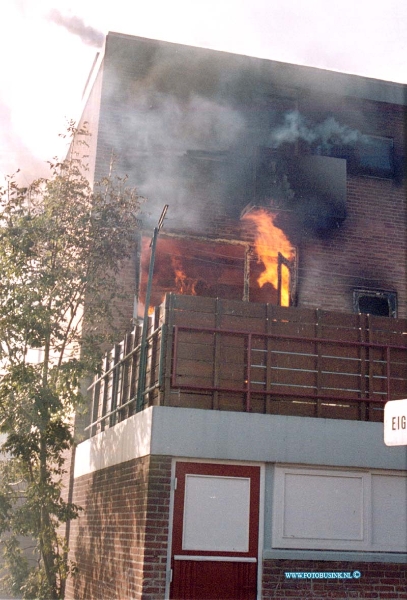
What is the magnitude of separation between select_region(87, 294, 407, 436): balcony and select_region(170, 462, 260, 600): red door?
93cm

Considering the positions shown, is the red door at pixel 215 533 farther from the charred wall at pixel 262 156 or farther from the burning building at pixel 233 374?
the charred wall at pixel 262 156

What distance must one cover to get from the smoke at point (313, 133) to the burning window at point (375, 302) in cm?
336

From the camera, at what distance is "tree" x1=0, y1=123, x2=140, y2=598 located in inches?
517

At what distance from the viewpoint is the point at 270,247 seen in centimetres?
1720

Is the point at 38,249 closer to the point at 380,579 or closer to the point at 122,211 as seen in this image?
the point at 122,211

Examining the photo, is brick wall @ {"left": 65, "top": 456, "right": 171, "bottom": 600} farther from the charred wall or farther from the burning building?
the charred wall

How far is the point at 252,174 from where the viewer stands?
1712cm

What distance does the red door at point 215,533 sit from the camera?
10.0 metres

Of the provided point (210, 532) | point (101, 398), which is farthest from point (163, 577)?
point (101, 398)

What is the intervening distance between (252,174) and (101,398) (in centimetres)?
573

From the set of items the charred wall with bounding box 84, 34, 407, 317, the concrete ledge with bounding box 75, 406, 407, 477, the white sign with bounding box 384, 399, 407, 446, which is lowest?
the white sign with bounding box 384, 399, 407, 446

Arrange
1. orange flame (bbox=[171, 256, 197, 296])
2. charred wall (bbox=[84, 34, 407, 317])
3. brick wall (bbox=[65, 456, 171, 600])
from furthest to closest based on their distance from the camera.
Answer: charred wall (bbox=[84, 34, 407, 317]) < orange flame (bbox=[171, 256, 197, 296]) < brick wall (bbox=[65, 456, 171, 600])

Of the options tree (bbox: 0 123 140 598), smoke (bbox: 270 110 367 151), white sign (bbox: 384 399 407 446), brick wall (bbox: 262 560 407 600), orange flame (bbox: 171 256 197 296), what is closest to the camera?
white sign (bbox: 384 399 407 446)

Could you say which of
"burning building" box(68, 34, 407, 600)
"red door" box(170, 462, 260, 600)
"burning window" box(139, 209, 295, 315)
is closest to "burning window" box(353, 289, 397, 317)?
"burning building" box(68, 34, 407, 600)
